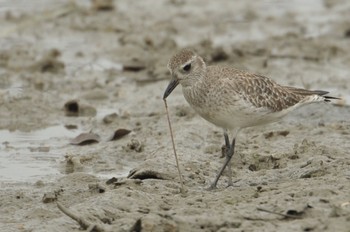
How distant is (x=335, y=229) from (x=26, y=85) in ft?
22.3

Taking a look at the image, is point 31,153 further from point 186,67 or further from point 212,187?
point 212,187

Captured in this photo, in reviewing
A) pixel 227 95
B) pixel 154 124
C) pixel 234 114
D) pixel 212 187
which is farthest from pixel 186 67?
pixel 154 124

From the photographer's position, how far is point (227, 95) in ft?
27.8

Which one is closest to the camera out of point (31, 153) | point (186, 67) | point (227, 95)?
point (227, 95)

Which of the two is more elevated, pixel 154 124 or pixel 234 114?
pixel 234 114

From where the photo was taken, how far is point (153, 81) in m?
12.8

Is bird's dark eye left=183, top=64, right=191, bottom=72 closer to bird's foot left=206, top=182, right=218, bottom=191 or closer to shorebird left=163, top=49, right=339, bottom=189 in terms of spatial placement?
shorebird left=163, top=49, right=339, bottom=189

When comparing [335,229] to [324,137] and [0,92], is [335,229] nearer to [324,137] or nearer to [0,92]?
[324,137]

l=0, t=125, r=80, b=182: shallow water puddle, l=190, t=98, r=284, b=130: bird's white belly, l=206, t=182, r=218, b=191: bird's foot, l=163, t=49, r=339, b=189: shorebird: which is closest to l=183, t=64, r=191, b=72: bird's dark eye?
l=163, t=49, r=339, b=189: shorebird

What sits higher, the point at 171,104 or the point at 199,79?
the point at 199,79

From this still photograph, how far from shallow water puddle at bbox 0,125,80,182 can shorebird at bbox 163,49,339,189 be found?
1661mm

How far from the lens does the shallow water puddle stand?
9.16 metres

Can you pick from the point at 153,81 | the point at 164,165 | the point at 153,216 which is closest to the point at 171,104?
the point at 153,81

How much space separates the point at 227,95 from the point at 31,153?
259cm
